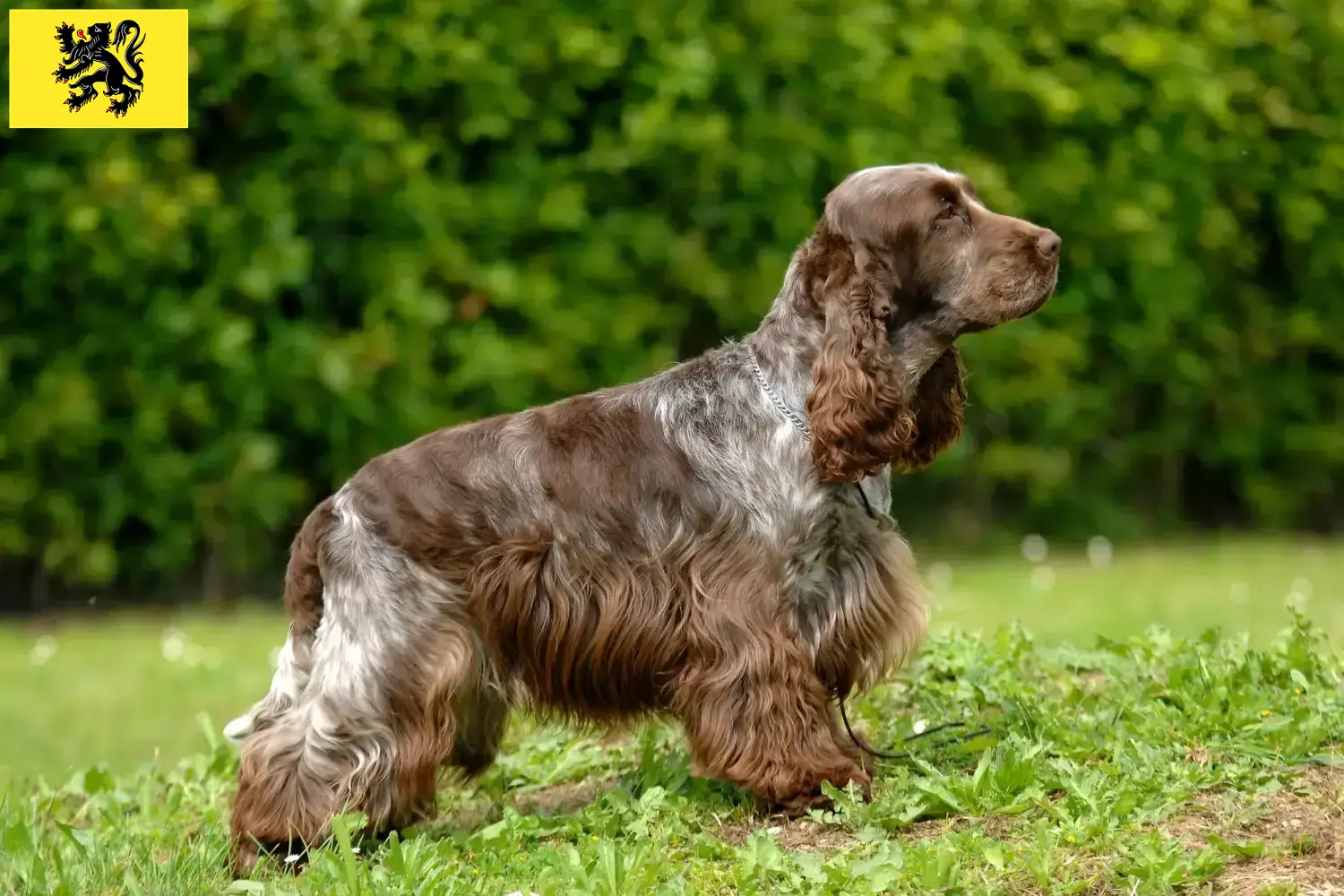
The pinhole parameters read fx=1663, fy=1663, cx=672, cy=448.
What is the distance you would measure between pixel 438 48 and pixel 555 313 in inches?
53.6

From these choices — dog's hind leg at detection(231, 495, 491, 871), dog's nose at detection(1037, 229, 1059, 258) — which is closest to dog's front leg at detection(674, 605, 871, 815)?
dog's hind leg at detection(231, 495, 491, 871)

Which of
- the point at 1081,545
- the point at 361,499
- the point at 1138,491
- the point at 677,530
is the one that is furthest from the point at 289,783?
the point at 1138,491

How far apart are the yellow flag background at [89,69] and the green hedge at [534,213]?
0.27 metres

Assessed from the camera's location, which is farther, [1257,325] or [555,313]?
[1257,325]

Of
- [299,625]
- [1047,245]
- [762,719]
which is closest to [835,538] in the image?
[762,719]

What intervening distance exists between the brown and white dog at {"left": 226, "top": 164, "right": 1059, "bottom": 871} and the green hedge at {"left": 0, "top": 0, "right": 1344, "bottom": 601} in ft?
12.4

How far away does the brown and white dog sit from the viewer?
3992 mm

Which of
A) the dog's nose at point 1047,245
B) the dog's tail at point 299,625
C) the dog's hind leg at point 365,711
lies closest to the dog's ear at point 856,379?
the dog's nose at point 1047,245

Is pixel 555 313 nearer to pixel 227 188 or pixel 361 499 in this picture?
pixel 227 188

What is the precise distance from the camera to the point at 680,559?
4059 mm

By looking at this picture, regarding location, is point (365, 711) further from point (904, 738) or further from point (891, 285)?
point (891, 285)

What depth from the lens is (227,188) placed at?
7812mm

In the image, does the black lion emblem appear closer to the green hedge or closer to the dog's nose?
the green hedge

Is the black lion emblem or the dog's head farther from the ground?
the black lion emblem
